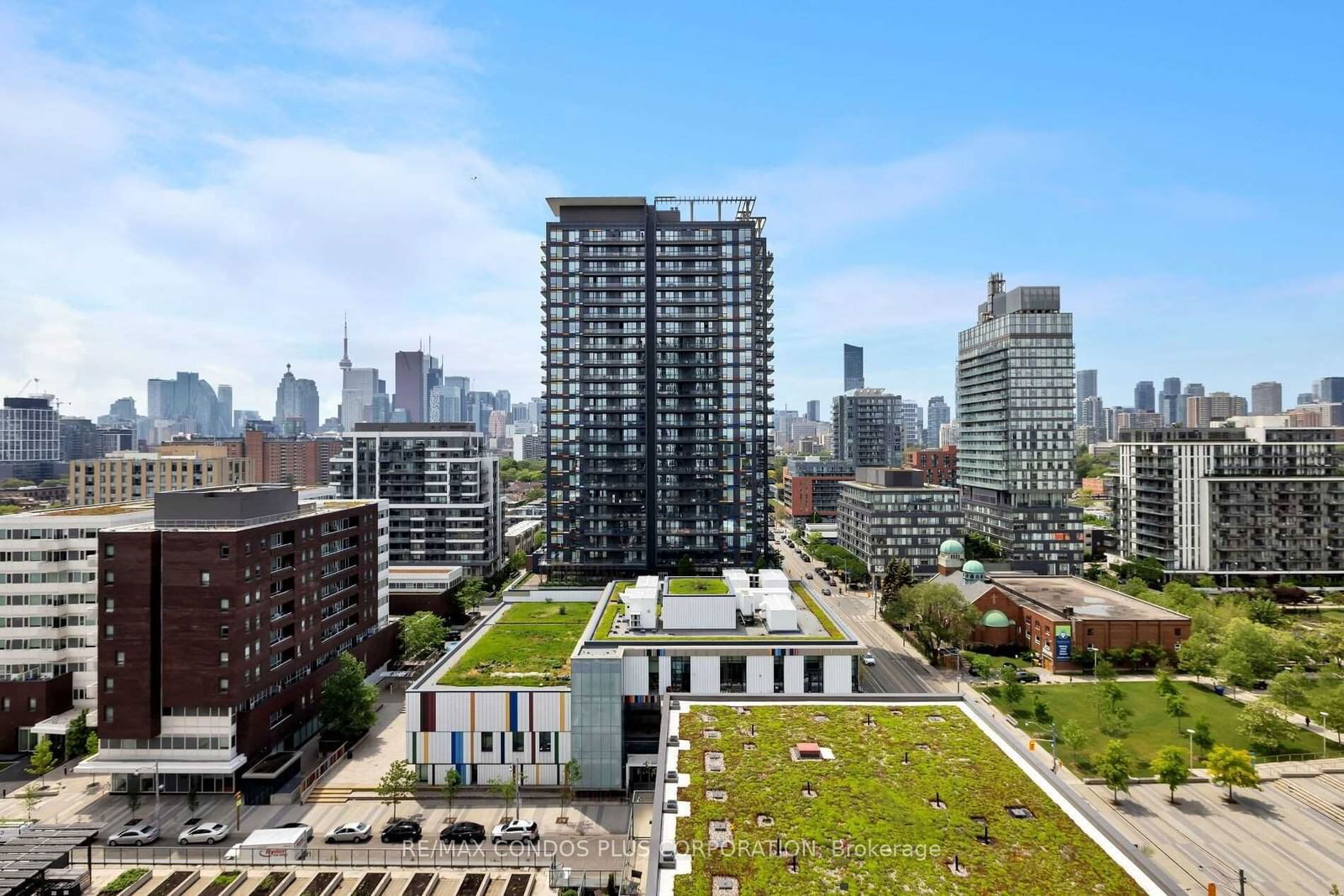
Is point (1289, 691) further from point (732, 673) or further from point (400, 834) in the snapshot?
point (400, 834)

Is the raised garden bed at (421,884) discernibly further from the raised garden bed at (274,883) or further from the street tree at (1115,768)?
the street tree at (1115,768)

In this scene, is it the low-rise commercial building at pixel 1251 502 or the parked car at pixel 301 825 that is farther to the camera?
the low-rise commercial building at pixel 1251 502

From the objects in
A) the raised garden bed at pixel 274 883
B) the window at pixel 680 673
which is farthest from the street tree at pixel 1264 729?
the raised garden bed at pixel 274 883

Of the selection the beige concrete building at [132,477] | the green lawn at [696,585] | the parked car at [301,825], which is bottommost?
the parked car at [301,825]

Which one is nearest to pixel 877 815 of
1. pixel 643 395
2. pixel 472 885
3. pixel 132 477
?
pixel 472 885

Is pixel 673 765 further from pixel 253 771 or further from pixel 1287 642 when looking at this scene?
pixel 1287 642
